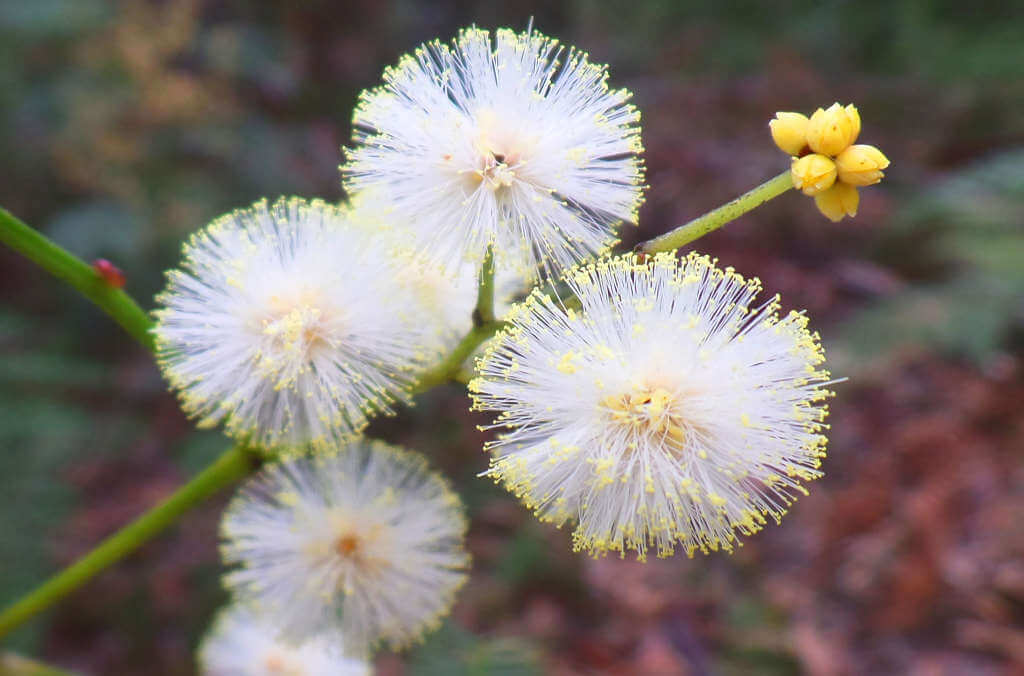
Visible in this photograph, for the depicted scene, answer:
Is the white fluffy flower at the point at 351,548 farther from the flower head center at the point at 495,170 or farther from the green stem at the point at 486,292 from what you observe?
the flower head center at the point at 495,170

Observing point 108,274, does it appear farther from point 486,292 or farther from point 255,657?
point 255,657

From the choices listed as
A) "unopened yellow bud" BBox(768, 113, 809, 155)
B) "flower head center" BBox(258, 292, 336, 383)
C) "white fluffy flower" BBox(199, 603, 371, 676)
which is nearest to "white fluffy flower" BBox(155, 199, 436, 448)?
"flower head center" BBox(258, 292, 336, 383)

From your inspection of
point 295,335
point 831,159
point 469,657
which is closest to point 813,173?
point 831,159

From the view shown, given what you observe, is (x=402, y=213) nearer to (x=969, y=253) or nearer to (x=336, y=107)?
(x=969, y=253)

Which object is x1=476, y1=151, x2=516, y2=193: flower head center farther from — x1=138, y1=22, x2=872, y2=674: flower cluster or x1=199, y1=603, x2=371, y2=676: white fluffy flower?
x1=199, y1=603, x2=371, y2=676: white fluffy flower

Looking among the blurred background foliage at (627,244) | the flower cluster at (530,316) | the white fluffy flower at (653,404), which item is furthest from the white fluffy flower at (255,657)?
the white fluffy flower at (653,404)

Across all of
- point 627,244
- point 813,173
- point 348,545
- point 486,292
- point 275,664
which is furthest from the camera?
point 627,244
